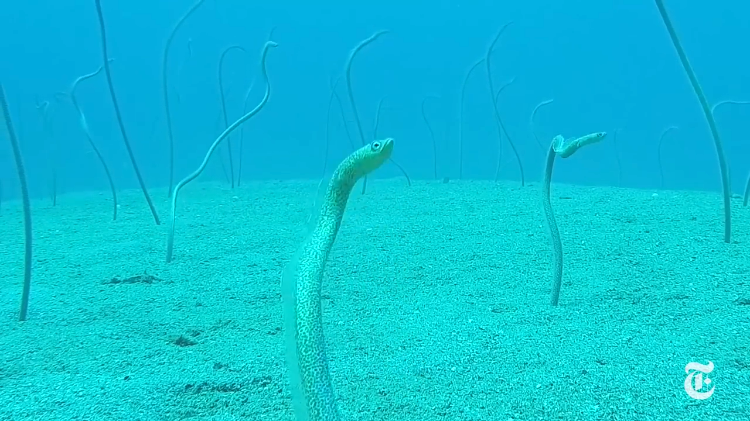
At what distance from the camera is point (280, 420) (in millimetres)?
1562

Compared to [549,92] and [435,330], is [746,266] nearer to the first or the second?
[435,330]

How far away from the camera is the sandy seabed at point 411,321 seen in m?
1.64

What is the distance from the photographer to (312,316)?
3.42 feet

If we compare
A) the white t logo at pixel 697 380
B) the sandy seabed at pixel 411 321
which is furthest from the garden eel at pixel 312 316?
the white t logo at pixel 697 380

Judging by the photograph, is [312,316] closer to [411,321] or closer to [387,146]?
[387,146]

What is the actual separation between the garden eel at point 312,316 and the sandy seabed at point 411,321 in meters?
0.25

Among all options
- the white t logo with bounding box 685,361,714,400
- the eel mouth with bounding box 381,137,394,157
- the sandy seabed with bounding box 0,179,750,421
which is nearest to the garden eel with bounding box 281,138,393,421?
the eel mouth with bounding box 381,137,394,157

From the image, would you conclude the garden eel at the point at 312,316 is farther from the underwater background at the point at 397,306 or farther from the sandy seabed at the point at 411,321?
the sandy seabed at the point at 411,321

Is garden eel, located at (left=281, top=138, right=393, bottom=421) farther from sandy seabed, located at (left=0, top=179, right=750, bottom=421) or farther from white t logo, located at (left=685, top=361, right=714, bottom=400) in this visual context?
white t logo, located at (left=685, top=361, right=714, bottom=400)

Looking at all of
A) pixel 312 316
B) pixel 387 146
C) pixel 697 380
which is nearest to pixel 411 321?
pixel 697 380

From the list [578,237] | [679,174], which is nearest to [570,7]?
[679,174]

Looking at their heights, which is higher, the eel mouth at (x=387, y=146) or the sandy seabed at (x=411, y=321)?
the eel mouth at (x=387, y=146)

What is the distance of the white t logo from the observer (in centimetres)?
155

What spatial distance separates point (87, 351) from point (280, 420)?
1052mm
